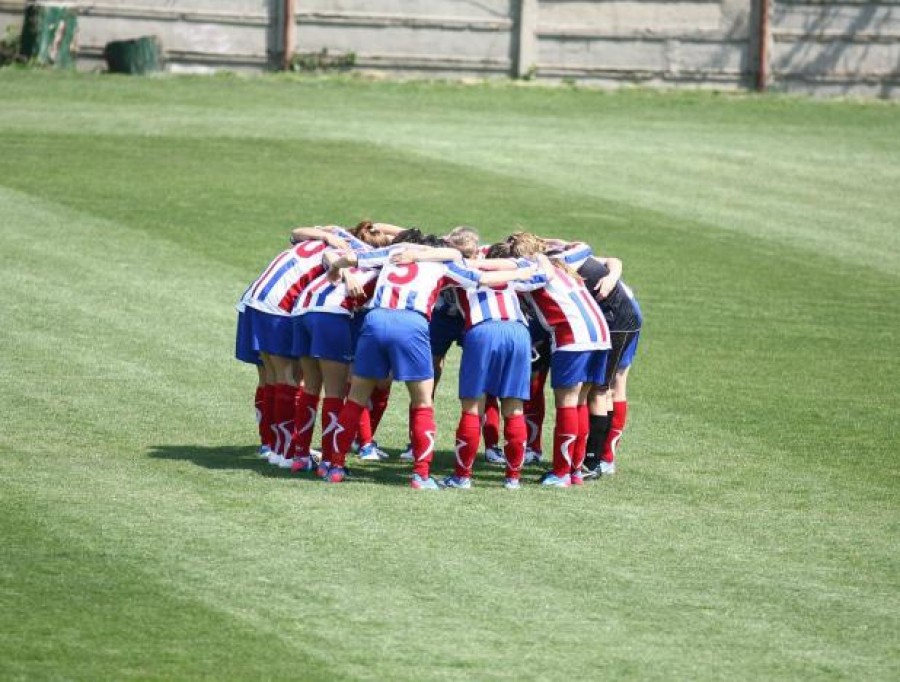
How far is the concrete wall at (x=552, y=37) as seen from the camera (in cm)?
3334

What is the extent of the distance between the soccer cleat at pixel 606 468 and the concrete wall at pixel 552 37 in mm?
21427

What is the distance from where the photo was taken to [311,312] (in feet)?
42.6

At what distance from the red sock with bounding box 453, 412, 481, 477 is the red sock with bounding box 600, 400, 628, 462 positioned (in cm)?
135

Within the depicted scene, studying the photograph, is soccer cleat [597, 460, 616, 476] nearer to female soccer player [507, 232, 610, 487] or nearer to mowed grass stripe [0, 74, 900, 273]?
female soccer player [507, 232, 610, 487]

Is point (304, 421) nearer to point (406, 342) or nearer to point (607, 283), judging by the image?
point (406, 342)

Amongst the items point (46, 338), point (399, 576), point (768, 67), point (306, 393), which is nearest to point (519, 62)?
point (768, 67)

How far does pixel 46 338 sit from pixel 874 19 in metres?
23.0

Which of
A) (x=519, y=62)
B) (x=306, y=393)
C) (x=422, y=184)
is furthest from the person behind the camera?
(x=519, y=62)

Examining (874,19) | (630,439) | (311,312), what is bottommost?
(630,439)

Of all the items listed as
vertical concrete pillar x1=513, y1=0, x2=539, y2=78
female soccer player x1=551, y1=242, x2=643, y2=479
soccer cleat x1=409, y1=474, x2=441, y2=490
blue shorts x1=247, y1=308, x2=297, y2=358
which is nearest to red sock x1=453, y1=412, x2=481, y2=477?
soccer cleat x1=409, y1=474, x2=441, y2=490

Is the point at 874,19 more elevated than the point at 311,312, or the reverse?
the point at 874,19

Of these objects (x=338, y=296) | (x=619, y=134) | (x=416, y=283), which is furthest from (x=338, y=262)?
(x=619, y=134)

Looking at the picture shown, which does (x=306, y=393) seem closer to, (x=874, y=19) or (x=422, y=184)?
(x=422, y=184)

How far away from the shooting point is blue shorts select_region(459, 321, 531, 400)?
41.5 feet
